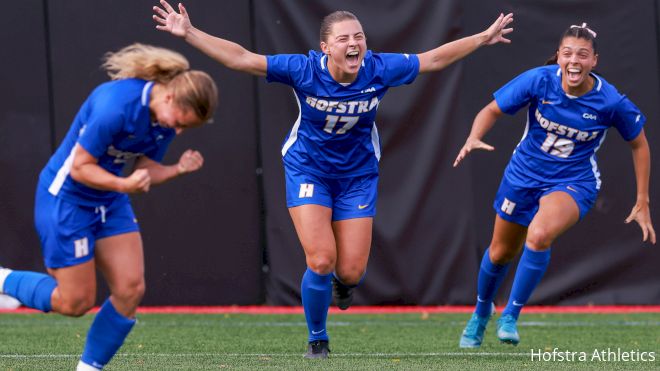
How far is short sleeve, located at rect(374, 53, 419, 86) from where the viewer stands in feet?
19.8

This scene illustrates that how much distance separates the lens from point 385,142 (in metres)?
9.09

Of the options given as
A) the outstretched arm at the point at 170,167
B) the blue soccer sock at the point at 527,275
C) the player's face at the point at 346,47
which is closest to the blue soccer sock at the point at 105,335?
the outstretched arm at the point at 170,167

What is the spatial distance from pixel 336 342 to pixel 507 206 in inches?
55.2

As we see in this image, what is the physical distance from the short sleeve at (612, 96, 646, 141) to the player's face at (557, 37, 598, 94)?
0.86 ft

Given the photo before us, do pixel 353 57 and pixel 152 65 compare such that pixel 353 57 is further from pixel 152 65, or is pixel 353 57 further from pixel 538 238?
pixel 152 65

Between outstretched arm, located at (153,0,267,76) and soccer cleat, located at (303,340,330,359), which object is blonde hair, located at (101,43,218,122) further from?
soccer cleat, located at (303,340,330,359)

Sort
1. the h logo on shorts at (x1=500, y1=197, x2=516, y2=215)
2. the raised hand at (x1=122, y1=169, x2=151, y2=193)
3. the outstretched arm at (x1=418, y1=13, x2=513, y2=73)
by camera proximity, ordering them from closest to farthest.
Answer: the raised hand at (x1=122, y1=169, x2=151, y2=193)
the outstretched arm at (x1=418, y1=13, x2=513, y2=73)
the h logo on shorts at (x1=500, y1=197, x2=516, y2=215)

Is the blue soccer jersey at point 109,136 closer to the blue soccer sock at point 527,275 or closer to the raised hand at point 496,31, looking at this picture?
the raised hand at point 496,31

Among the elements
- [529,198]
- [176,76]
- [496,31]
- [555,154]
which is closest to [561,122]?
[555,154]

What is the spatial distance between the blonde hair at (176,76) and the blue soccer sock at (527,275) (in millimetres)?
2561

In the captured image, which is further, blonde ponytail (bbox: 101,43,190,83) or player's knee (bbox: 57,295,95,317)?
player's knee (bbox: 57,295,95,317)

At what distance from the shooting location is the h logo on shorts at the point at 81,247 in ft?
14.9

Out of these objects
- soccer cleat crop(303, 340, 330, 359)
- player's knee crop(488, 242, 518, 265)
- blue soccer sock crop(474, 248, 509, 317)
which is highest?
player's knee crop(488, 242, 518, 265)

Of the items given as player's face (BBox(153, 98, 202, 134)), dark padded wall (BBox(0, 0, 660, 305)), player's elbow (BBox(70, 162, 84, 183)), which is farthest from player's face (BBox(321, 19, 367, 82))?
dark padded wall (BBox(0, 0, 660, 305))
